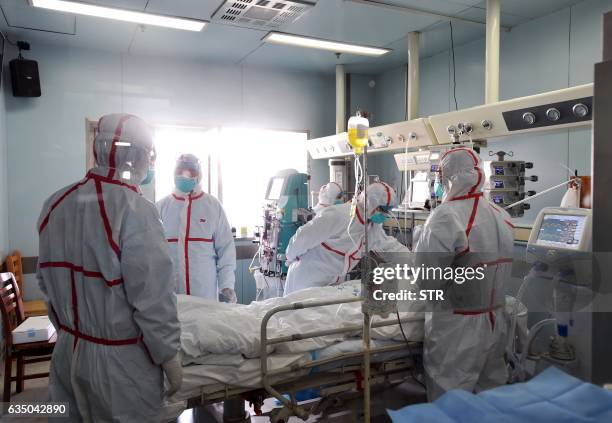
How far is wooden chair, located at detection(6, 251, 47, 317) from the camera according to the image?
4391mm

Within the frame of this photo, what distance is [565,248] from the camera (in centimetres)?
277

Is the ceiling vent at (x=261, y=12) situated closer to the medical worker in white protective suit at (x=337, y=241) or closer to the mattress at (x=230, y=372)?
the medical worker in white protective suit at (x=337, y=241)

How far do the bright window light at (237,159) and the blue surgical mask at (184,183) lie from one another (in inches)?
76.1

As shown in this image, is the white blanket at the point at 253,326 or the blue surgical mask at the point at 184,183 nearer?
the white blanket at the point at 253,326

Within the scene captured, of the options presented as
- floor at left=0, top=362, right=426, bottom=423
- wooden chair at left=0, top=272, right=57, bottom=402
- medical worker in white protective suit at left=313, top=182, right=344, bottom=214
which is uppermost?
medical worker in white protective suit at left=313, top=182, right=344, bottom=214

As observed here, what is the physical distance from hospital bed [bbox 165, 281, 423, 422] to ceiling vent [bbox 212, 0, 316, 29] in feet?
7.52

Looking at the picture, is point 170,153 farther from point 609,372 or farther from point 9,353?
point 609,372

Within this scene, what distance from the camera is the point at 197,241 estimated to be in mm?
3582

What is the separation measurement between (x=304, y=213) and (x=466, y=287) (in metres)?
2.41

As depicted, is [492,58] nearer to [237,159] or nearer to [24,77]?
[237,159]

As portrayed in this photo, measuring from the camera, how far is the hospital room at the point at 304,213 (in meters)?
1.72

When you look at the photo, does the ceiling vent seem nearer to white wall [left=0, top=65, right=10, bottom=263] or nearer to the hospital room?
the hospital room

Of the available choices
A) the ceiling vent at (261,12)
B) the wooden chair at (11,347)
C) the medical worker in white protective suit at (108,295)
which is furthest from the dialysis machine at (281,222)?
the medical worker in white protective suit at (108,295)

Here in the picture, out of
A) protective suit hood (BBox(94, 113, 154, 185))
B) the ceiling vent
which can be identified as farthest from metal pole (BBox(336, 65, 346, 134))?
protective suit hood (BBox(94, 113, 154, 185))
